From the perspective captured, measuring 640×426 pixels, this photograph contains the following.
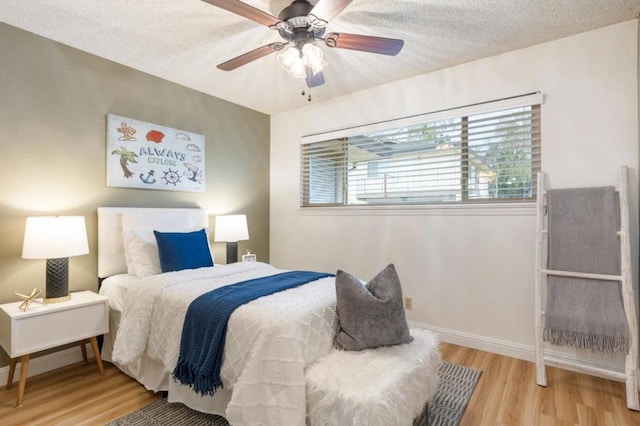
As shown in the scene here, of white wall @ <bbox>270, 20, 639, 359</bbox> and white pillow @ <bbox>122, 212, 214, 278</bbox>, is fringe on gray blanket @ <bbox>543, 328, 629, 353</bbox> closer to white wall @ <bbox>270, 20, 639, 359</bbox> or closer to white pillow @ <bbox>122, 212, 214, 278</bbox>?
white wall @ <bbox>270, 20, 639, 359</bbox>

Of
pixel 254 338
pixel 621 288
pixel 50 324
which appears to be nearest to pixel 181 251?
pixel 50 324

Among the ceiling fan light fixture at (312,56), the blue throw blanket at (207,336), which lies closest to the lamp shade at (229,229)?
the blue throw blanket at (207,336)

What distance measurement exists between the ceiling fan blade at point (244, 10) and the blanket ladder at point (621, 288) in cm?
210

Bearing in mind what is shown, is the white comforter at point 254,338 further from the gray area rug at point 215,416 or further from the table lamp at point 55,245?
the table lamp at point 55,245

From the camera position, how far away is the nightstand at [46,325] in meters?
2.02

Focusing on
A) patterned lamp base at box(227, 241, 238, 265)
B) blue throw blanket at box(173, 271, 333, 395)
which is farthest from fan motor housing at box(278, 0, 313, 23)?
patterned lamp base at box(227, 241, 238, 265)

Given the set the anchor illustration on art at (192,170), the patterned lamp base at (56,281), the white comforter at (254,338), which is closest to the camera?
the white comforter at (254,338)

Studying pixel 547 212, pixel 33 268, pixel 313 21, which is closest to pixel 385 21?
pixel 313 21

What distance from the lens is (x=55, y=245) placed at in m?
2.21

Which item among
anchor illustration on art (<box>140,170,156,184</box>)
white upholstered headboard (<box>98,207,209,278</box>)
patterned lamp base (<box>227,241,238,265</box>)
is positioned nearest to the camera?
white upholstered headboard (<box>98,207,209,278</box>)

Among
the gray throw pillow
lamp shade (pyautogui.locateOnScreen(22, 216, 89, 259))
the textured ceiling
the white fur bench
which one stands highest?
the textured ceiling

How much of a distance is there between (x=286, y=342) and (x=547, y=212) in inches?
82.2

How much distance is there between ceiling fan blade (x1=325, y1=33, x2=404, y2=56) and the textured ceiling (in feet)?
0.97

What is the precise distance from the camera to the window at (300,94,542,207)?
8.83 feet
